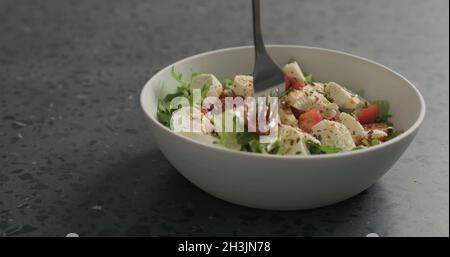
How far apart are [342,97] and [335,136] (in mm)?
252

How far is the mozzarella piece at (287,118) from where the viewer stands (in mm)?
1354

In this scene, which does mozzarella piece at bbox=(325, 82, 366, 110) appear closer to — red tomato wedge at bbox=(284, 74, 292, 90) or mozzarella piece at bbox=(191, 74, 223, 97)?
red tomato wedge at bbox=(284, 74, 292, 90)

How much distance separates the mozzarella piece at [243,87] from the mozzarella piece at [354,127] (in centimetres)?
24

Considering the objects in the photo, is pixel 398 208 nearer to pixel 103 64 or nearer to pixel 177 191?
pixel 177 191

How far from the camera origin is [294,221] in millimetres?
1189

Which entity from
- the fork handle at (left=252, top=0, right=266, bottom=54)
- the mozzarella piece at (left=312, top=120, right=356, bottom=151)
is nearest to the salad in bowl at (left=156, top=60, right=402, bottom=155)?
the mozzarella piece at (left=312, top=120, right=356, bottom=151)

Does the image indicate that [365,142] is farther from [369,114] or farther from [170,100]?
[170,100]

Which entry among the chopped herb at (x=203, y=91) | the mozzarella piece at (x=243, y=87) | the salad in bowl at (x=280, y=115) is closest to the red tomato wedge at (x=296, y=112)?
the salad in bowl at (x=280, y=115)

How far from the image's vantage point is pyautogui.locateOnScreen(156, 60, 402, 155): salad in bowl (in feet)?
3.84

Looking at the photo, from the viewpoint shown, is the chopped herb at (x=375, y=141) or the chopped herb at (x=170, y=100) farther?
the chopped herb at (x=170, y=100)

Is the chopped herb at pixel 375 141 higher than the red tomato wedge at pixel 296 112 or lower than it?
lower

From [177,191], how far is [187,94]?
10.7 inches

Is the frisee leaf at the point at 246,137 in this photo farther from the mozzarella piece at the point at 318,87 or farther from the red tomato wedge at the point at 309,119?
Result: the mozzarella piece at the point at 318,87

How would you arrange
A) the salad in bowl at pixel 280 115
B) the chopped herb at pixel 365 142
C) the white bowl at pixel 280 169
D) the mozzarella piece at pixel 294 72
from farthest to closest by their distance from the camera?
the mozzarella piece at pixel 294 72
the chopped herb at pixel 365 142
the salad in bowl at pixel 280 115
the white bowl at pixel 280 169
